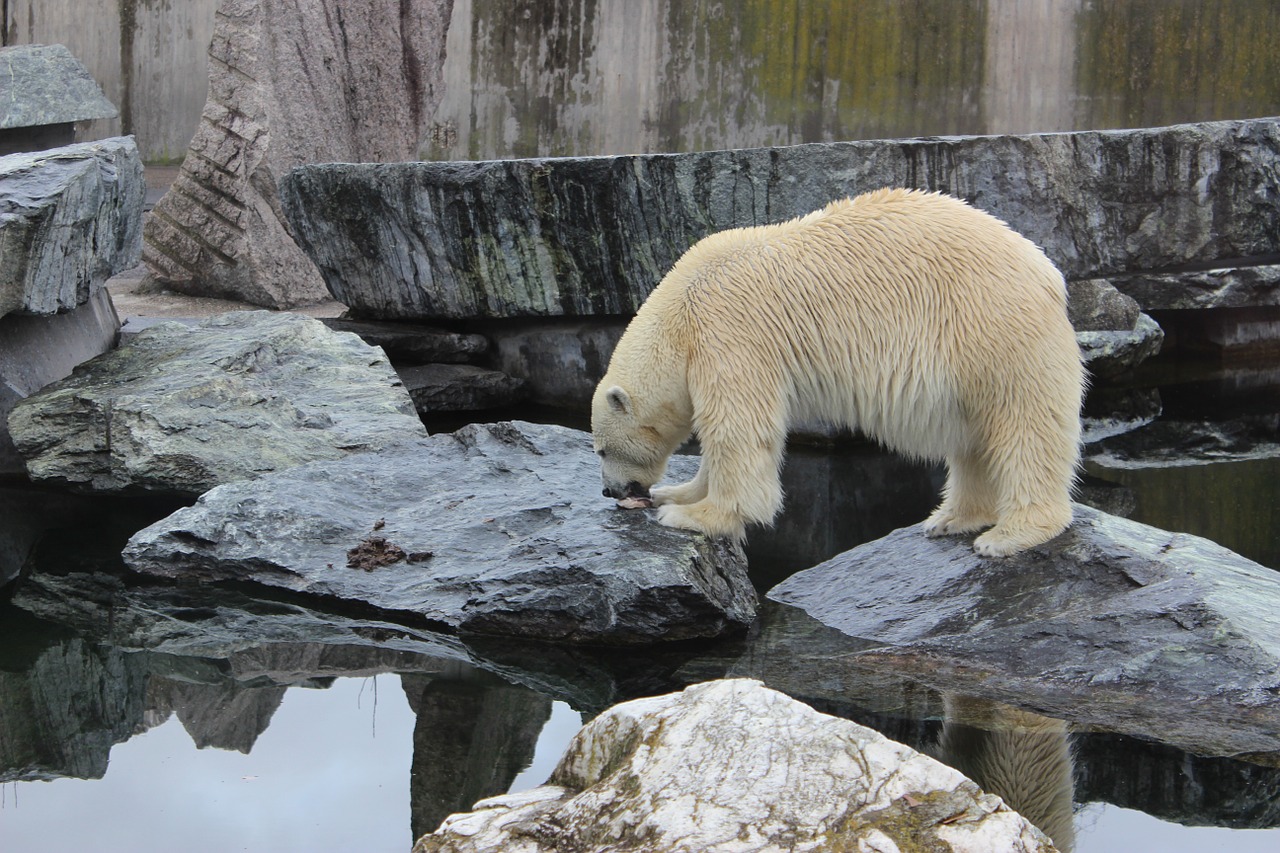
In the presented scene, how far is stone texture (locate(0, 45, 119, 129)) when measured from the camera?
349 inches

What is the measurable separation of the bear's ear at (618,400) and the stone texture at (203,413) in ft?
5.26

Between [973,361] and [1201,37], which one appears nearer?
[973,361]

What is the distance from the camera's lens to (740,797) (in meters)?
2.26

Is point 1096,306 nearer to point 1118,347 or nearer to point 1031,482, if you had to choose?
point 1118,347

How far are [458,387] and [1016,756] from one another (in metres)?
4.79

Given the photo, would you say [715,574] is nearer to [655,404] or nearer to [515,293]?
[655,404]

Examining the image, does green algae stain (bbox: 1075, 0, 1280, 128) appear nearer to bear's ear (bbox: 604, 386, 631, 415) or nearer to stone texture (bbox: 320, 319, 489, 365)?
stone texture (bbox: 320, 319, 489, 365)

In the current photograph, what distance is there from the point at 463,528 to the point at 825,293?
A: 146cm

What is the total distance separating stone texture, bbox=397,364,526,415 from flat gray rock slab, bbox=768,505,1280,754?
3399 millimetres

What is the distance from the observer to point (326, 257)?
7.66m

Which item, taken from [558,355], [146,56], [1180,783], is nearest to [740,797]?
[1180,783]

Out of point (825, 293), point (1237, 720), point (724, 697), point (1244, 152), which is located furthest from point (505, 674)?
point (1244, 152)

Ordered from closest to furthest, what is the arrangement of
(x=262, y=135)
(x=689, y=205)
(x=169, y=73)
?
(x=689, y=205)
(x=262, y=135)
(x=169, y=73)

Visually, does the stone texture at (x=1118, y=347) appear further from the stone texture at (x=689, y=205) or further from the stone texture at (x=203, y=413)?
the stone texture at (x=203, y=413)
